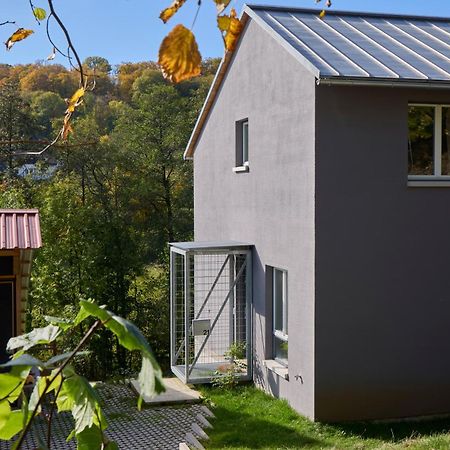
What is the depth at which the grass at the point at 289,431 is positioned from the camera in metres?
9.00

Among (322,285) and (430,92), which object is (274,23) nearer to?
(430,92)

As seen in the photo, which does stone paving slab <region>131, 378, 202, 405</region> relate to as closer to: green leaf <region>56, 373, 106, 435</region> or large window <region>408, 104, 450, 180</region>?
large window <region>408, 104, 450, 180</region>

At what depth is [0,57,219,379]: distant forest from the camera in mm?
18328

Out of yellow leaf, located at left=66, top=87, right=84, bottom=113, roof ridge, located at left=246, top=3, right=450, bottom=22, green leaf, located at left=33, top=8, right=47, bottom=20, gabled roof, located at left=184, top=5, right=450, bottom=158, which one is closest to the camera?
green leaf, located at left=33, top=8, right=47, bottom=20

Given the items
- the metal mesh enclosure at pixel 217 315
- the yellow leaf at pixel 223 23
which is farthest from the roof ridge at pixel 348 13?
the yellow leaf at pixel 223 23

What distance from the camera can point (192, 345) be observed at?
1532cm

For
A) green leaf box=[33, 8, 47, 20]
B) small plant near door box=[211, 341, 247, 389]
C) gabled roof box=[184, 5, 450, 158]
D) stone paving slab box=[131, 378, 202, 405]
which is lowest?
stone paving slab box=[131, 378, 202, 405]

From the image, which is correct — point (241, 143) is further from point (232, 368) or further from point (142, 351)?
point (142, 351)

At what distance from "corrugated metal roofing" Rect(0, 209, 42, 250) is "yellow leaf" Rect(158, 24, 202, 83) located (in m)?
8.54

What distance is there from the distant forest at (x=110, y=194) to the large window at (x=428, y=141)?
6875 millimetres

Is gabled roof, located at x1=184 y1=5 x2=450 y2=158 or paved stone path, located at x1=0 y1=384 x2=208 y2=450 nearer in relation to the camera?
gabled roof, located at x1=184 y1=5 x2=450 y2=158

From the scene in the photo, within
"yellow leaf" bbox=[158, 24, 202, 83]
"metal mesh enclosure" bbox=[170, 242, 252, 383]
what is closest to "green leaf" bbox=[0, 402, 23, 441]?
"yellow leaf" bbox=[158, 24, 202, 83]

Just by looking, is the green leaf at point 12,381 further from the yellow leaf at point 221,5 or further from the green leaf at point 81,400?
the yellow leaf at point 221,5

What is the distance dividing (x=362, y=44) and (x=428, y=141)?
1886mm
